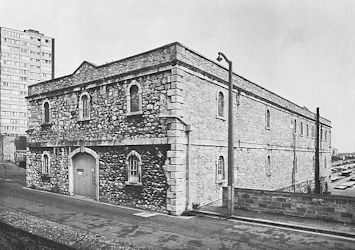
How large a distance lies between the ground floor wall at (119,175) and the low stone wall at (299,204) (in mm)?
3151

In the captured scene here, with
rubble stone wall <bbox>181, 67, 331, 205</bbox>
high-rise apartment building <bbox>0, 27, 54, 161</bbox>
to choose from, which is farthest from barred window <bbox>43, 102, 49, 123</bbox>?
high-rise apartment building <bbox>0, 27, 54, 161</bbox>

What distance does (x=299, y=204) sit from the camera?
10.9 metres

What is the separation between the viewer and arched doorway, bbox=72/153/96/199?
15.1m

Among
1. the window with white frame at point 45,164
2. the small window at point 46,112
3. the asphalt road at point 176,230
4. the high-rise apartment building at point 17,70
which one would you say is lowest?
the asphalt road at point 176,230

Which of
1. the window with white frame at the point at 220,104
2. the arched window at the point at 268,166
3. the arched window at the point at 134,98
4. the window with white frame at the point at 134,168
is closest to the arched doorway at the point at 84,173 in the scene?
the window with white frame at the point at 134,168

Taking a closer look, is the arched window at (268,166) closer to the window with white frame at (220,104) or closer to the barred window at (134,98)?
the window with white frame at (220,104)

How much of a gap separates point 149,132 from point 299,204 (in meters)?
6.75

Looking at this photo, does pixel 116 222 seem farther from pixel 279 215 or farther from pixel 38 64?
pixel 38 64

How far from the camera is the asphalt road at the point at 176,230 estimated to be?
26.2 feet

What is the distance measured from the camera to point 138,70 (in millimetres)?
12883

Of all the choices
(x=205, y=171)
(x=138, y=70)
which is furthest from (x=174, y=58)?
(x=205, y=171)

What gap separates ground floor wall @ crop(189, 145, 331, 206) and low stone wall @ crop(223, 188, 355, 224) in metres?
1.17

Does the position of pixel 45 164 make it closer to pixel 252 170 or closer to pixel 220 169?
pixel 220 169

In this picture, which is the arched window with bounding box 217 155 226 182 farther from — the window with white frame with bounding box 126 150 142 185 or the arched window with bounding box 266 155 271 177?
the arched window with bounding box 266 155 271 177
